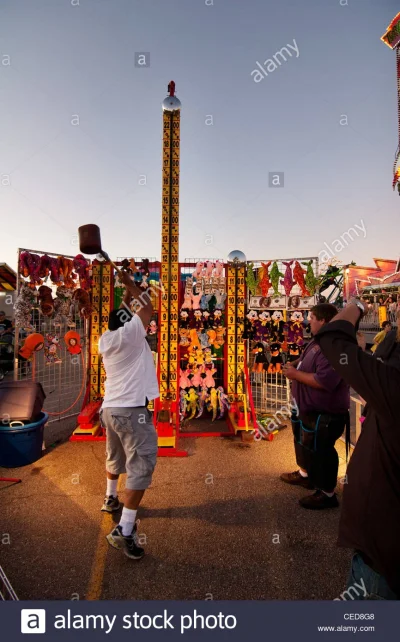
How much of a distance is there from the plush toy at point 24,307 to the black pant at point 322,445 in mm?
4747

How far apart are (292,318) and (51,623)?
5375 mm

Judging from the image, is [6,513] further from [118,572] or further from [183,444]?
[183,444]

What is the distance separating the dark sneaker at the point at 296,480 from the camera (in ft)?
12.8

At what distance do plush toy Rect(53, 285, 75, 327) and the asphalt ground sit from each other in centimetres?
261

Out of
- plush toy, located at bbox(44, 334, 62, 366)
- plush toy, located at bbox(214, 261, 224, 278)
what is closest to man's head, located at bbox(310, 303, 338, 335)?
plush toy, located at bbox(214, 261, 224, 278)

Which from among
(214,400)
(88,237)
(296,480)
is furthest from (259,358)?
(88,237)

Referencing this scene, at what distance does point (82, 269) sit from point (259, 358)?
3991mm

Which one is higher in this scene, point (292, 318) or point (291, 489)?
point (292, 318)

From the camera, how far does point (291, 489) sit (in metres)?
3.88

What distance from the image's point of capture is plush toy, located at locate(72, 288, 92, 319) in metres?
5.86

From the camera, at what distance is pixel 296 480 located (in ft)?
13.1

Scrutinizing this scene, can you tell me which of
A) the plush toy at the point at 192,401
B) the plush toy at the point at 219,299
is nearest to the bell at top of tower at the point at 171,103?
the plush toy at the point at 219,299

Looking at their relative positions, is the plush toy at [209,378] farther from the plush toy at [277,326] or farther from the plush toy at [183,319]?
the plush toy at [277,326]

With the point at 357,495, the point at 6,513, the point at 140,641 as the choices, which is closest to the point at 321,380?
the point at 357,495
